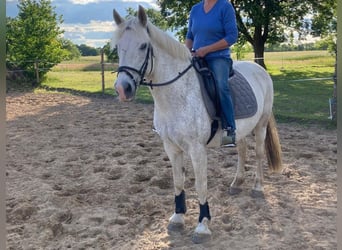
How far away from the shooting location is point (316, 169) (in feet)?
15.2

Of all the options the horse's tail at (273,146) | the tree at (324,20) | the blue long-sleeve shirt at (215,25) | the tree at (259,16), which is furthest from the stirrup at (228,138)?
the tree at (324,20)

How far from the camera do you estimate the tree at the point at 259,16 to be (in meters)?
18.0

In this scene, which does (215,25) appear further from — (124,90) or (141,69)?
(124,90)

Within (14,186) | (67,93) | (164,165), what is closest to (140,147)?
(164,165)

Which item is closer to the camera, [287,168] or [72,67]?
[287,168]

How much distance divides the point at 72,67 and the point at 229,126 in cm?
2602

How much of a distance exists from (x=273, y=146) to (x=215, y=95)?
1.53m

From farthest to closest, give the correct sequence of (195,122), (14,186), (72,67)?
1. (72,67)
2. (14,186)
3. (195,122)

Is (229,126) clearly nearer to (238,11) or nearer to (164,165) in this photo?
(164,165)

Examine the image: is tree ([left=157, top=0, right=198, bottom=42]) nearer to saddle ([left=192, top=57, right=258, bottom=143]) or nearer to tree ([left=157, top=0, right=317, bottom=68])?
tree ([left=157, top=0, right=317, bottom=68])

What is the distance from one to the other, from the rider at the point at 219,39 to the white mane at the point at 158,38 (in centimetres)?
20

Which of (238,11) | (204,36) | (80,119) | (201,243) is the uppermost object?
(238,11)

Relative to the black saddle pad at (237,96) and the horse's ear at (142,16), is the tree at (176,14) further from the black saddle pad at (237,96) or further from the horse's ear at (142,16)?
the horse's ear at (142,16)

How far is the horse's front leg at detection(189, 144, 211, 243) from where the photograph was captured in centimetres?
296
